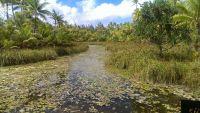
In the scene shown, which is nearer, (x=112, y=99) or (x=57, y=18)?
(x=112, y=99)

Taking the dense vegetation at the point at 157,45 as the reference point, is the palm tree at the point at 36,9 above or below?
above

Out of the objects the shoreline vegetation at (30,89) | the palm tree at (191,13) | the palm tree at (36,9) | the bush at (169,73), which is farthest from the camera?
the palm tree at (36,9)

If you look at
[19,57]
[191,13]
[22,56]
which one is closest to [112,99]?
[19,57]

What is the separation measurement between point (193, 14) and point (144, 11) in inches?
221

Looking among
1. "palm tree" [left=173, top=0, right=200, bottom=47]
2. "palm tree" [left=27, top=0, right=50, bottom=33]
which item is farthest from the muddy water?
"palm tree" [left=27, top=0, right=50, bottom=33]

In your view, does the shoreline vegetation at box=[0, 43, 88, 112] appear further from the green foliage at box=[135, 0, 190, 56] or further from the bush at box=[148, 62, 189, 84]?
the green foliage at box=[135, 0, 190, 56]

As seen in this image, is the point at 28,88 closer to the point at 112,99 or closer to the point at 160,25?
the point at 112,99

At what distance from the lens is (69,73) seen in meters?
18.2

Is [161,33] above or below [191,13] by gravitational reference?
below

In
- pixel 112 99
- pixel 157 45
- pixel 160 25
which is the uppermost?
pixel 160 25

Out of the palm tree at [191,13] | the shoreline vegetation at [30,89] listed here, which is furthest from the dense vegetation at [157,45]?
the shoreline vegetation at [30,89]

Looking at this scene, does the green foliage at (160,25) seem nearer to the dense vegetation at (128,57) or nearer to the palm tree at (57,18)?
the dense vegetation at (128,57)

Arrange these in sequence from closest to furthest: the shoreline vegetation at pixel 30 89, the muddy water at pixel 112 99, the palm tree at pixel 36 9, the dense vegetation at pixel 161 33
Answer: the muddy water at pixel 112 99, the shoreline vegetation at pixel 30 89, the dense vegetation at pixel 161 33, the palm tree at pixel 36 9

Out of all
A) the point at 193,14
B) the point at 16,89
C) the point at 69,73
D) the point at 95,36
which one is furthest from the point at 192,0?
the point at 95,36
